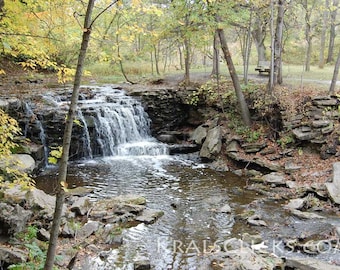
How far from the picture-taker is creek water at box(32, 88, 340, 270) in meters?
6.03

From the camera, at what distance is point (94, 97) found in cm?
1523

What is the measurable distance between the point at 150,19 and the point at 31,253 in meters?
18.6

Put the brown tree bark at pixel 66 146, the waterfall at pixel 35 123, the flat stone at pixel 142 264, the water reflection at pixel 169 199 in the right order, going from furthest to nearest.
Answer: the waterfall at pixel 35 123 → the water reflection at pixel 169 199 → the flat stone at pixel 142 264 → the brown tree bark at pixel 66 146

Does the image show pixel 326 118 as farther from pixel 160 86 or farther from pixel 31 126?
pixel 31 126

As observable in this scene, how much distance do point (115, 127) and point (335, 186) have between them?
8741mm

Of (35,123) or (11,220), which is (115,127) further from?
(11,220)

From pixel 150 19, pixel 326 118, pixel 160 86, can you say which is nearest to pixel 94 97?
pixel 160 86

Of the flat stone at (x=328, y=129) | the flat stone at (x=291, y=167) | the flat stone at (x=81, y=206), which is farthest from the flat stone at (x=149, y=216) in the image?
the flat stone at (x=328, y=129)

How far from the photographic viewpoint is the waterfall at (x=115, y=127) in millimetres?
13203

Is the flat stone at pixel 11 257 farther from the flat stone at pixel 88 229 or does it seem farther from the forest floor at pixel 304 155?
the forest floor at pixel 304 155

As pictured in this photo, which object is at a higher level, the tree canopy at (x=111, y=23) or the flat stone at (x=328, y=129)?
the tree canopy at (x=111, y=23)

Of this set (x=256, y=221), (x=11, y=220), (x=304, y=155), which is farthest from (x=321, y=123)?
(x=11, y=220)

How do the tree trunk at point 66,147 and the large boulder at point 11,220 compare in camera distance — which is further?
the large boulder at point 11,220

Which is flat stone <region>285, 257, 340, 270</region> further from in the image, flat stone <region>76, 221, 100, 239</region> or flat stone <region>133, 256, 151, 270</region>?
flat stone <region>76, 221, 100, 239</region>
